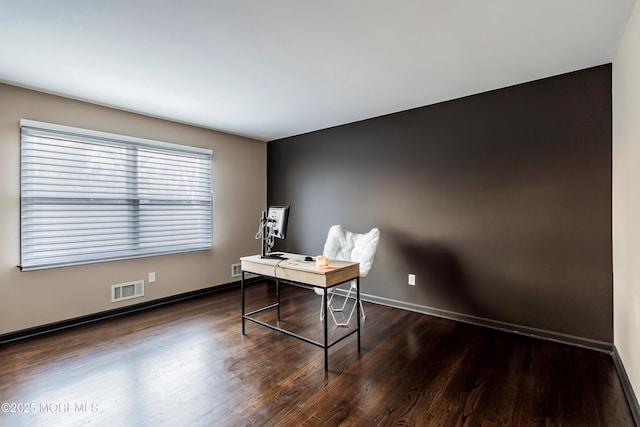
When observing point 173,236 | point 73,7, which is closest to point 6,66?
point 73,7

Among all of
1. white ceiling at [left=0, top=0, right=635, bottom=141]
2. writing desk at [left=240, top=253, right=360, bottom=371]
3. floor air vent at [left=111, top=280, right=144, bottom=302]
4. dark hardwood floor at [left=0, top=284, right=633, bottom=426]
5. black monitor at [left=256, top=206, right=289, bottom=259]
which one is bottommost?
dark hardwood floor at [left=0, top=284, right=633, bottom=426]

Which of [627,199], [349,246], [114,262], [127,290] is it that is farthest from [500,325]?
A: [114,262]

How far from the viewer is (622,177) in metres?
2.15

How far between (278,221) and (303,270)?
74cm

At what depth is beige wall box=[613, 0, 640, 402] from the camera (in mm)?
1807

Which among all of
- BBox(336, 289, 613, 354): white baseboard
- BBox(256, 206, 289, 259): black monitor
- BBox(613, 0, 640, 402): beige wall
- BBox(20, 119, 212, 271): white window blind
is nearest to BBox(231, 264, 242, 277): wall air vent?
BBox(20, 119, 212, 271): white window blind

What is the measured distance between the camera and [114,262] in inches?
138

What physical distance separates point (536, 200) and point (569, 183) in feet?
0.91

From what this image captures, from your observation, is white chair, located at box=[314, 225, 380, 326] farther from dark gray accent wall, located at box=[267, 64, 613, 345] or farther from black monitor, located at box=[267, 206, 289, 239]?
black monitor, located at box=[267, 206, 289, 239]

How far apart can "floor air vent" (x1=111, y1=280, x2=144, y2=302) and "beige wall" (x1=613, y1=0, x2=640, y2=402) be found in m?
4.48

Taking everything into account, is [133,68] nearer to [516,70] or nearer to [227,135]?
[227,135]

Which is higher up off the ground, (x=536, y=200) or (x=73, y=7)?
(x=73, y=7)

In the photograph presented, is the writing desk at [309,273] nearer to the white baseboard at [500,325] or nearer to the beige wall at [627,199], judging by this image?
the white baseboard at [500,325]

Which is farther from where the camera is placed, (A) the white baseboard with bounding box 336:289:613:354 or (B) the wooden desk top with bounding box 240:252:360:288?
(A) the white baseboard with bounding box 336:289:613:354
